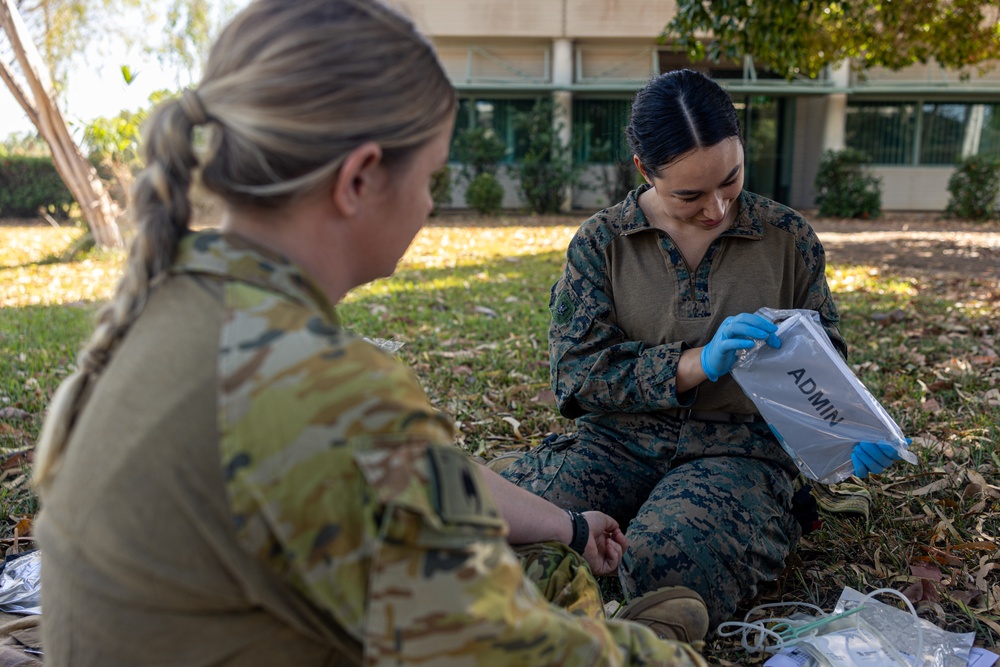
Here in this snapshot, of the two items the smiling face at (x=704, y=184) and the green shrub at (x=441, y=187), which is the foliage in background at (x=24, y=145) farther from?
the smiling face at (x=704, y=184)

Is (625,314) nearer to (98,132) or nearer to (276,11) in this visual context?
(276,11)

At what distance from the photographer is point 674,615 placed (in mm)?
2111

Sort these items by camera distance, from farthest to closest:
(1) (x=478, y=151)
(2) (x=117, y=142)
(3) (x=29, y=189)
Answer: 1. (3) (x=29, y=189)
2. (1) (x=478, y=151)
3. (2) (x=117, y=142)

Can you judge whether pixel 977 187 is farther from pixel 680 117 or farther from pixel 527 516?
pixel 527 516

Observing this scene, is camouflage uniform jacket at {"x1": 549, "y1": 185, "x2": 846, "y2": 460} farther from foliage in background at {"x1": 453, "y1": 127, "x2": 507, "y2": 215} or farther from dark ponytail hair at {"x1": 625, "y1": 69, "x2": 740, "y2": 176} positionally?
foliage in background at {"x1": 453, "y1": 127, "x2": 507, "y2": 215}

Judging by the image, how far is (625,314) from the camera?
2807 mm

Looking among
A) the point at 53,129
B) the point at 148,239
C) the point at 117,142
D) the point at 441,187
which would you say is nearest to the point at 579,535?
the point at 148,239

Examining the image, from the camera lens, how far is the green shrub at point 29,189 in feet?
59.5

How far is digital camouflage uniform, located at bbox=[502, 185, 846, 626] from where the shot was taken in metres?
2.62

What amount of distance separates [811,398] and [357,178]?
5.49 feet

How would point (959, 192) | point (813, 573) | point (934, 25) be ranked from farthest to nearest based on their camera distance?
point (959, 192) → point (934, 25) → point (813, 573)

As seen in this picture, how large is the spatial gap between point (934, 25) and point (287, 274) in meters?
11.0

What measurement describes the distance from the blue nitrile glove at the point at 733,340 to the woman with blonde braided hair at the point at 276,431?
121 cm

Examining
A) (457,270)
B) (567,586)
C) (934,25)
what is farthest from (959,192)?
(567,586)
